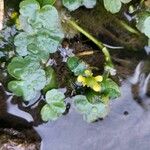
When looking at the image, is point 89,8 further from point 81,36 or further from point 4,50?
point 4,50

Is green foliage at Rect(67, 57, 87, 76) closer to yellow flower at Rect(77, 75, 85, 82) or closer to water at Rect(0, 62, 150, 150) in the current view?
yellow flower at Rect(77, 75, 85, 82)

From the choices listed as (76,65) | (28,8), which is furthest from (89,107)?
(28,8)

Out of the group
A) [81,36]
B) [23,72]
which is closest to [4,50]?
[23,72]

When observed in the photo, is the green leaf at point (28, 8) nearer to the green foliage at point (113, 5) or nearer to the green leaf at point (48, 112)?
the green foliage at point (113, 5)

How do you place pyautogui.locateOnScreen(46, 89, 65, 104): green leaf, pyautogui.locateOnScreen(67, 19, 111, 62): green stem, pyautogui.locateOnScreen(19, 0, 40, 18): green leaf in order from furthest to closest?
1. pyautogui.locateOnScreen(67, 19, 111, 62): green stem
2. pyautogui.locateOnScreen(46, 89, 65, 104): green leaf
3. pyautogui.locateOnScreen(19, 0, 40, 18): green leaf

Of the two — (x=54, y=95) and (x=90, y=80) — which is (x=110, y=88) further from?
(x=54, y=95)

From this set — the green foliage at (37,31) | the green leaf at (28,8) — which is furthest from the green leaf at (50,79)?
the green leaf at (28,8)

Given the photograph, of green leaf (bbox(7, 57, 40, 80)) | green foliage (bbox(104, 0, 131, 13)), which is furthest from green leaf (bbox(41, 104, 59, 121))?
green foliage (bbox(104, 0, 131, 13))

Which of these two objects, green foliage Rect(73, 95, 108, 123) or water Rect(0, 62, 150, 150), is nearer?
green foliage Rect(73, 95, 108, 123)
